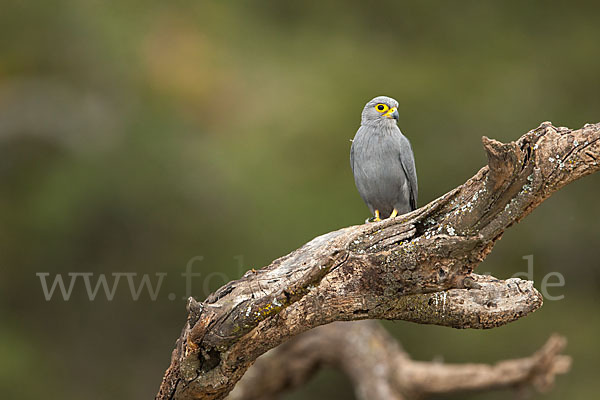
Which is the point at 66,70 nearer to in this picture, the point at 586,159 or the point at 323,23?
the point at 323,23

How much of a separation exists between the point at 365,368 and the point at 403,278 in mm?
Answer: 2683

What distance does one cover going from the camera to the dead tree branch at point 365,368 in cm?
493

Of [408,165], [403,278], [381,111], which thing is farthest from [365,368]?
[403,278]

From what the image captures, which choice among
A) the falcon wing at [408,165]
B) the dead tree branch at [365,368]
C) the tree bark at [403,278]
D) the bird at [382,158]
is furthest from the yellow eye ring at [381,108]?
the dead tree branch at [365,368]

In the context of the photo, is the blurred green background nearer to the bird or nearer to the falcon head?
the bird

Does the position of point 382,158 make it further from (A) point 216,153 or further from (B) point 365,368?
(A) point 216,153

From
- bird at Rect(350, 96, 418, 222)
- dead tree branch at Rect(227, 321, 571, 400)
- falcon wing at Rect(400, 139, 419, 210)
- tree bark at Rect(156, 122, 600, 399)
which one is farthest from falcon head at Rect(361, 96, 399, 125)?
dead tree branch at Rect(227, 321, 571, 400)

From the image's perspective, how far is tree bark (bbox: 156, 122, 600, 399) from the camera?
2.38 meters

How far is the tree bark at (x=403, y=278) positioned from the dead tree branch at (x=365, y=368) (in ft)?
7.39

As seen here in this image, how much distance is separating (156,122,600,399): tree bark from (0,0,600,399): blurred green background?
340cm

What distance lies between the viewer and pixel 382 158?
375 centimetres

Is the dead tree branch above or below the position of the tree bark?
above

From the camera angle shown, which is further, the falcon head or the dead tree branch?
the dead tree branch

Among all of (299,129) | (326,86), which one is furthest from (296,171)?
(326,86)
